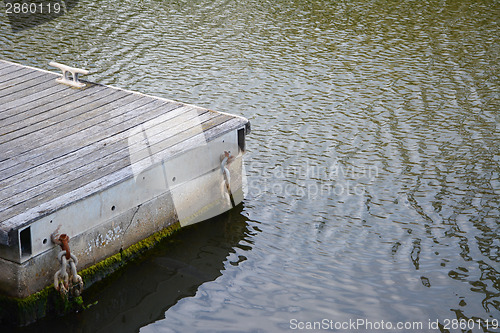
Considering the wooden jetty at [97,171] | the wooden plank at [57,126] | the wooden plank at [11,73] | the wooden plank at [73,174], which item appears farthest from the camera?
the wooden plank at [11,73]

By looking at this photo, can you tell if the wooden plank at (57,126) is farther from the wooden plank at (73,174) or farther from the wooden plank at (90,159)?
the wooden plank at (73,174)

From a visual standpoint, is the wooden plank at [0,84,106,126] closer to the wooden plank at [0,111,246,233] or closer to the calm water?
the wooden plank at [0,111,246,233]

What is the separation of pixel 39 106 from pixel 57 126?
74cm

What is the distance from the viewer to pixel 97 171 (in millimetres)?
7305

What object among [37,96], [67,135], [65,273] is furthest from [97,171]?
[37,96]

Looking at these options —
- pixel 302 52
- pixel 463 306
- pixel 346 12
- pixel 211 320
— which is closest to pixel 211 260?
pixel 211 320

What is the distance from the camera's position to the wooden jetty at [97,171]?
6551mm

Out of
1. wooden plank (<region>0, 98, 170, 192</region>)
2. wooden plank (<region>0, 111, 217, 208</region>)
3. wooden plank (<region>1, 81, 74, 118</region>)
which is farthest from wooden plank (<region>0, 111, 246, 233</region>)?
wooden plank (<region>1, 81, 74, 118</region>)

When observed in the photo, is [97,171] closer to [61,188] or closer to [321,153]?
[61,188]

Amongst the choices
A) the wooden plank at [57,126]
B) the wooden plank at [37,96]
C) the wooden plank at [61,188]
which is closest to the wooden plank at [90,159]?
the wooden plank at [61,188]

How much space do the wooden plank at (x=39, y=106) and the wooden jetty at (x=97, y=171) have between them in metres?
0.01

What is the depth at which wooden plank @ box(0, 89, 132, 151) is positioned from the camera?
7908 mm

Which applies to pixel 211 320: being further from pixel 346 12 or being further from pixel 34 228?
pixel 346 12

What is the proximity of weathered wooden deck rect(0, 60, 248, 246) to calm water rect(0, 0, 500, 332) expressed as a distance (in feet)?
3.50
